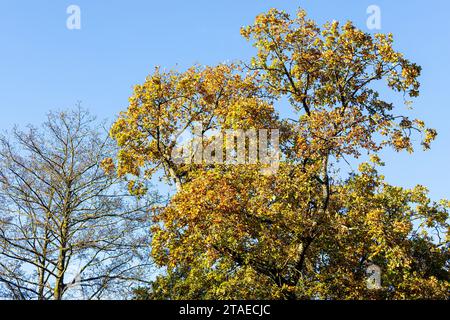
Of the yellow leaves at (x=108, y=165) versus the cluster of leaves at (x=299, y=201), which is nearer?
the cluster of leaves at (x=299, y=201)

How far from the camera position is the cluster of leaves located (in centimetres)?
1927

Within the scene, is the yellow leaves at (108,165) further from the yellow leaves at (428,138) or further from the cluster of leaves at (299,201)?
the yellow leaves at (428,138)

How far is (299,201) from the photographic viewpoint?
21.2m

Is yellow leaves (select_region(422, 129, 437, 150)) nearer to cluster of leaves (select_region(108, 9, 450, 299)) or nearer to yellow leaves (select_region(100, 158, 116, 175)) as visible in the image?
cluster of leaves (select_region(108, 9, 450, 299))

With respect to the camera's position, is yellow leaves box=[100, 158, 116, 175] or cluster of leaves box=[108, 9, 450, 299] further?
yellow leaves box=[100, 158, 116, 175]

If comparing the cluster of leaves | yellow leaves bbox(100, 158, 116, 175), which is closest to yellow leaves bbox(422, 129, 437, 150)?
the cluster of leaves

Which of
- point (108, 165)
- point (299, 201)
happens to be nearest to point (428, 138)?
point (299, 201)

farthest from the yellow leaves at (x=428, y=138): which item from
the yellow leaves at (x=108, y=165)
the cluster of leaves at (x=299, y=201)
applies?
the yellow leaves at (x=108, y=165)

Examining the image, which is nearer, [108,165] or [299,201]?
[299,201]

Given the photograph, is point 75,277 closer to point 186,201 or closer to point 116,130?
point 116,130

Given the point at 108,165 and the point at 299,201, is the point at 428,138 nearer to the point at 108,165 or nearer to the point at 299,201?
the point at 299,201

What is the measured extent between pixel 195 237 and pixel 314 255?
18.8ft

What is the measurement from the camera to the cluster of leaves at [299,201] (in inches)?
758
